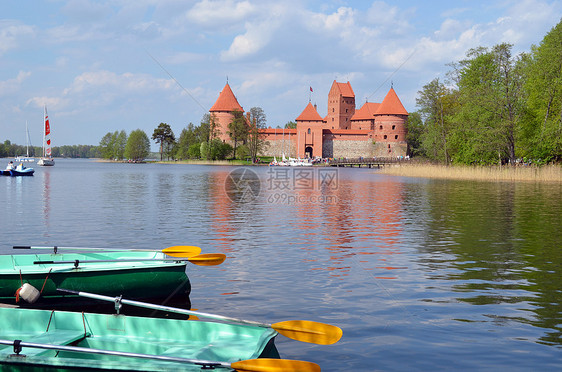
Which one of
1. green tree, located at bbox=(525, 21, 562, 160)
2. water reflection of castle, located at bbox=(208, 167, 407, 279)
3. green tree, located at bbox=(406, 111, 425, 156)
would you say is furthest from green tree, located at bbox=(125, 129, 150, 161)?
water reflection of castle, located at bbox=(208, 167, 407, 279)

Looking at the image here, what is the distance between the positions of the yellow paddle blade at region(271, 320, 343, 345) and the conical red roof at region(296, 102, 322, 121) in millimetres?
112027

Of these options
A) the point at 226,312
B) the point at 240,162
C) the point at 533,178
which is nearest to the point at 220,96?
the point at 240,162

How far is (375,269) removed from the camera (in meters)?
10.9

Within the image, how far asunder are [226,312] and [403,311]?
2718 mm

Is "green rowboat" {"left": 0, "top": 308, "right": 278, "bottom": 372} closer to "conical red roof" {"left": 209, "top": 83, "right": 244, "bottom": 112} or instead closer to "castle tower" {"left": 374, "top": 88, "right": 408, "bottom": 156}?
"castle tower" {"left": 374, "top": 88, "right": 408, "bottom": 156}

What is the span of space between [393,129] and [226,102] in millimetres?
38180

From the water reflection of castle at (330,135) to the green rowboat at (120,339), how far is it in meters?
108

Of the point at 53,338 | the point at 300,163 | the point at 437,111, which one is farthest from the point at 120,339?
the point at 300,163

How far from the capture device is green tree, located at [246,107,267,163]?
10650 cm

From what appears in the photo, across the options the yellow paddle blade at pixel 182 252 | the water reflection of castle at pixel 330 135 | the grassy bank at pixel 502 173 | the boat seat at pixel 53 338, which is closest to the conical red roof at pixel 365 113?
the water reflection of castle at pixel 330 135

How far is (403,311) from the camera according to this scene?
7859 millimetres

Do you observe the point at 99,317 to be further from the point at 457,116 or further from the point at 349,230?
the point at 457,116

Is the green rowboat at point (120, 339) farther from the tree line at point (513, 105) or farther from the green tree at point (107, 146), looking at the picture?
the green tree at point (107, 146)

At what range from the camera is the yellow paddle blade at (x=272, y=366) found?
445 cm
